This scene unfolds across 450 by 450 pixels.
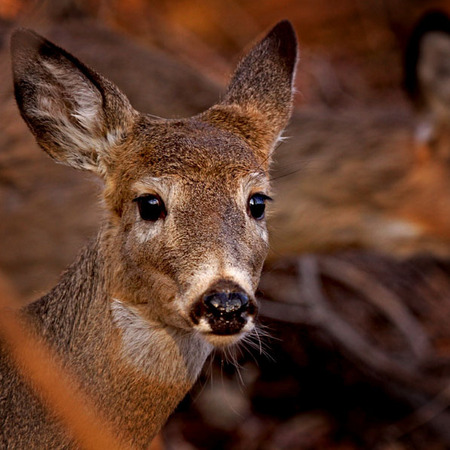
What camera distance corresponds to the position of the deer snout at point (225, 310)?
298 centimetres

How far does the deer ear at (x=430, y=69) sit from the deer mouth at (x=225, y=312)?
473 centimetres

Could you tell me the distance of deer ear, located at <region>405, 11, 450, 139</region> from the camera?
730 centimetres

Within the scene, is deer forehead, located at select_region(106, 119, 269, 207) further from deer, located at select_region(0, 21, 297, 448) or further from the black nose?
the black nose

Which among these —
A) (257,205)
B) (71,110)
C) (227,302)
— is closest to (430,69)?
(257,205)

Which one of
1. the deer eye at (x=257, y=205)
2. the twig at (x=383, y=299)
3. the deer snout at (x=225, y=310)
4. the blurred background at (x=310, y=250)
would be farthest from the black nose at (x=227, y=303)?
the twig at (x=383, y=299)

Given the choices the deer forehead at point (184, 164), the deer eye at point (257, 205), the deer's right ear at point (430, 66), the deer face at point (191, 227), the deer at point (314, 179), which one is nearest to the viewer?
the deer face at point (191, 227)

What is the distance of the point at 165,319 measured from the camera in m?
3.38

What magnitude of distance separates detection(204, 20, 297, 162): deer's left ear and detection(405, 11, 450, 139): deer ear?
3.38 meters

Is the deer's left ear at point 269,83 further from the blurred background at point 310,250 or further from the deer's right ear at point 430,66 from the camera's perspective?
the deer's right ear at point 430,66

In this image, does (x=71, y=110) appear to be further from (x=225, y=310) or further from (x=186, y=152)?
(x=225, y=310)

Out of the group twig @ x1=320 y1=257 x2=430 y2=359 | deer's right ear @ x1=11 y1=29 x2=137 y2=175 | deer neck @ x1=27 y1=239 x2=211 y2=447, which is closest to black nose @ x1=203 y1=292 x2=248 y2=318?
deer neck @ x1=27 y1=239 x2=211 y2=447

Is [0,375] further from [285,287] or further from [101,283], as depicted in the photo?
[285,287]

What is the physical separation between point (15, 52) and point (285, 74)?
1.23m

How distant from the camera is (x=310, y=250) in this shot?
7.40 meters
